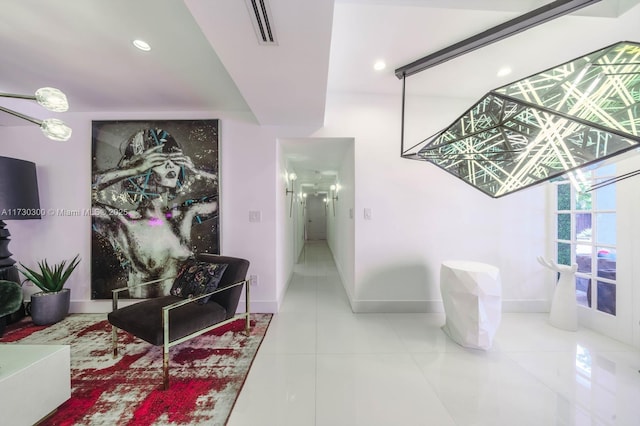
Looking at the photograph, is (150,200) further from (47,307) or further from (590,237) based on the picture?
(590,237)

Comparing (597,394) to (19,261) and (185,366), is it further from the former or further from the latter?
(19,261)

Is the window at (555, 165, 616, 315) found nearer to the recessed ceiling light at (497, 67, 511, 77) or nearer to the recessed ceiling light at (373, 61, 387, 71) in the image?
the recessed ceiling light at (497, 67, 511, 77)

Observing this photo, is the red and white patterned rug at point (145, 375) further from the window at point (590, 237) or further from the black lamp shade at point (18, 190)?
the window at point (590, 237)

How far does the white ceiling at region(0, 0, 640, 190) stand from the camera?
1412mm

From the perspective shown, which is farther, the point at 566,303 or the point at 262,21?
the point at 566,303

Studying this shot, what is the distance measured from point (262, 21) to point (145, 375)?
2.68m

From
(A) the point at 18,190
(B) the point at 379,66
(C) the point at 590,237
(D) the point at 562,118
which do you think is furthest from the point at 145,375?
(C) the point at 590,237

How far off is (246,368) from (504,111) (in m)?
2.59

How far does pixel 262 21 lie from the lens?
123 centimetres

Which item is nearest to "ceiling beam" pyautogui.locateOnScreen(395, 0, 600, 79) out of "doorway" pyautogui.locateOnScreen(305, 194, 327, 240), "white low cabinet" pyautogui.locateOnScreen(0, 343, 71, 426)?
"white low cabinet" pyautogui.locateOnScreen(0, 343, 71, 426)

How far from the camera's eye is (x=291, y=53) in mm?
1486

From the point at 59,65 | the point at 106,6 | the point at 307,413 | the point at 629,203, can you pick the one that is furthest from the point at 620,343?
the point at 59,65

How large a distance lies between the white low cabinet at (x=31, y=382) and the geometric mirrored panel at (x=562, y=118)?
3071mm

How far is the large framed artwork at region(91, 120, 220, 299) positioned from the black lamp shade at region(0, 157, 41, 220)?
536 mm
